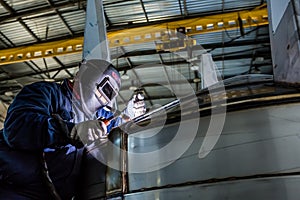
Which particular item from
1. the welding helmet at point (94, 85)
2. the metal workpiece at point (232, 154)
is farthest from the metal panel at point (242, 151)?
the welding helmet at point (94, 85)

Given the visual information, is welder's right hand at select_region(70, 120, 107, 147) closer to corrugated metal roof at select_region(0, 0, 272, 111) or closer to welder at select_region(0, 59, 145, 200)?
welder at select_region(0, 59, 145, 200)

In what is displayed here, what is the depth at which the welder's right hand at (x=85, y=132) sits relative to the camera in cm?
199

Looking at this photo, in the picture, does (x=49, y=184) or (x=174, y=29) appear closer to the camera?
(x=49, y=184)

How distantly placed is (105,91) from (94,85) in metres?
Result: 0.10

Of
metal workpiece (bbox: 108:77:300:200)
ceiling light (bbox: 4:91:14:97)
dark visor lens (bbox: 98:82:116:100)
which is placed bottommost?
metal workpiece (bbox: 108:77:300:200)

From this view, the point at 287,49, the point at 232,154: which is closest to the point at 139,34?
the point at 287,49

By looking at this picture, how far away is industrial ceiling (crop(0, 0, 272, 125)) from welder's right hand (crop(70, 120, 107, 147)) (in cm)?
599

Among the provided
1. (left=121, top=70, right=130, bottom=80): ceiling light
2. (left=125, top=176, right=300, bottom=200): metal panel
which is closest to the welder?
(left=125, top=176, right=300, bottom=200): metal panel

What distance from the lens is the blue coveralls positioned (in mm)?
1970

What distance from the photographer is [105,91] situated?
2.73 meters

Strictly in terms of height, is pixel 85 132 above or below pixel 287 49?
below

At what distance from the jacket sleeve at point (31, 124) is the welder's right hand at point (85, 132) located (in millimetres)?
68

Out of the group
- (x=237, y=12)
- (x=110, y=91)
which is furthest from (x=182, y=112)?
(x=237, y=12)

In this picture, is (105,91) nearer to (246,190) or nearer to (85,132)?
(85,132)
